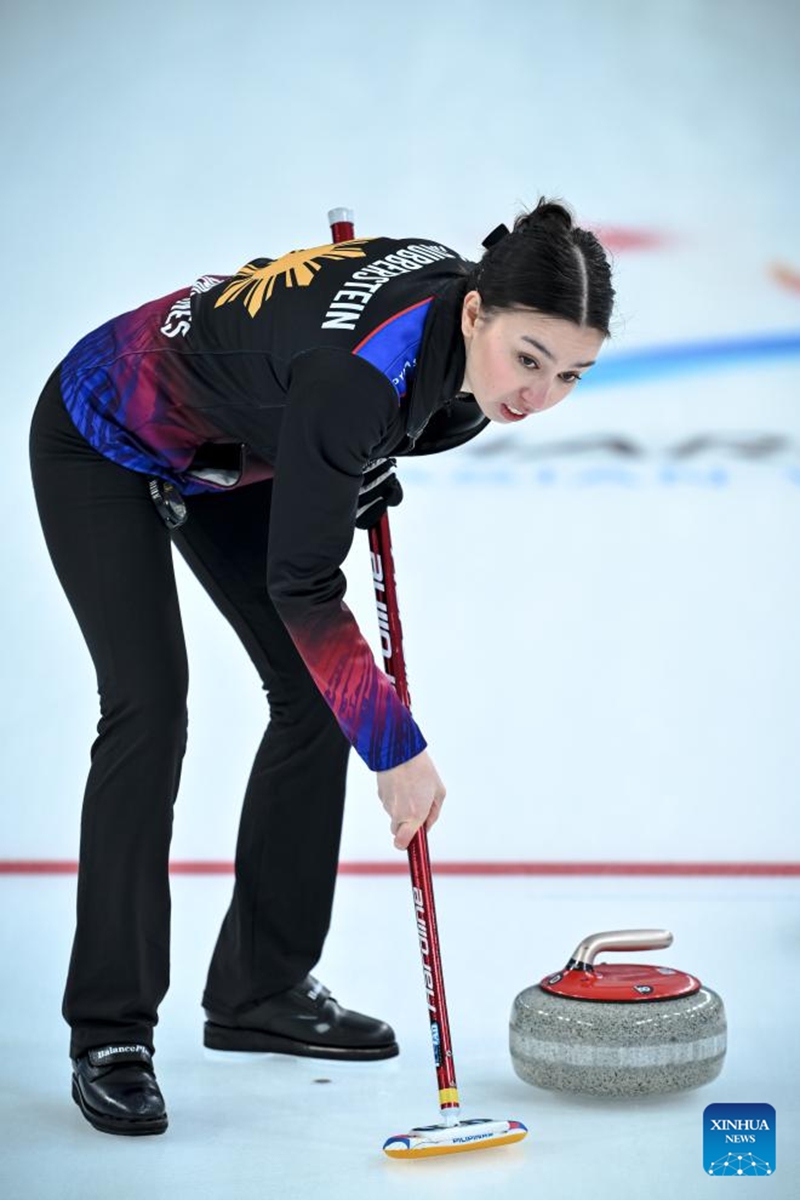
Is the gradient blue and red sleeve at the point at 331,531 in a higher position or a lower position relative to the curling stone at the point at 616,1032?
higher

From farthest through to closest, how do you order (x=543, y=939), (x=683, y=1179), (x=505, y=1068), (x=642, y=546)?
1. (x=642, y=546)
2. (x=543, y=939)
3. (x=505, y=1068)
4. (x=683, y=1179)

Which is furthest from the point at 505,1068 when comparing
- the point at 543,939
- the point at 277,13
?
the point at 277,13

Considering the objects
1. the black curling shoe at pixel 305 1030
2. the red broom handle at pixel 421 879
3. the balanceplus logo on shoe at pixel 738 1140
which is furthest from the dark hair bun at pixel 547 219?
the black curling shoe at pixel 305 1030

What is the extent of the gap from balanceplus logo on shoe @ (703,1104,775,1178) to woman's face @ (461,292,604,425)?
84 centimetres

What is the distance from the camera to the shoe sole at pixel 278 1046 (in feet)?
6.95

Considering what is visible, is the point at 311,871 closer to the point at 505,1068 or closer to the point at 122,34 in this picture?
the point at 505,1068

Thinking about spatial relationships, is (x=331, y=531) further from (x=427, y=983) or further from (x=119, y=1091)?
(x=119, y=1091)

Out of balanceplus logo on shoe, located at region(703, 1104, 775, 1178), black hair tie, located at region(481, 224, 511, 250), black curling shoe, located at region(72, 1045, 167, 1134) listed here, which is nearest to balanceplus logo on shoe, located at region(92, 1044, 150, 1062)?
black curling shoe, located at region(72, 1045, 167, 1134)

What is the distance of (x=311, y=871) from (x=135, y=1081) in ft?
1.47

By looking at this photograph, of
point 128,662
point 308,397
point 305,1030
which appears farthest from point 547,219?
point 305,1030

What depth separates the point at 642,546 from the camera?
3.78 m

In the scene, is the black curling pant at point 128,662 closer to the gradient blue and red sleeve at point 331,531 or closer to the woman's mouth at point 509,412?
the gradient blue and red sleeve at point 331,531

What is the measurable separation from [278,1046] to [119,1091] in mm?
404

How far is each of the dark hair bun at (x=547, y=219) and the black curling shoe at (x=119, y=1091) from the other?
42.1 inches
